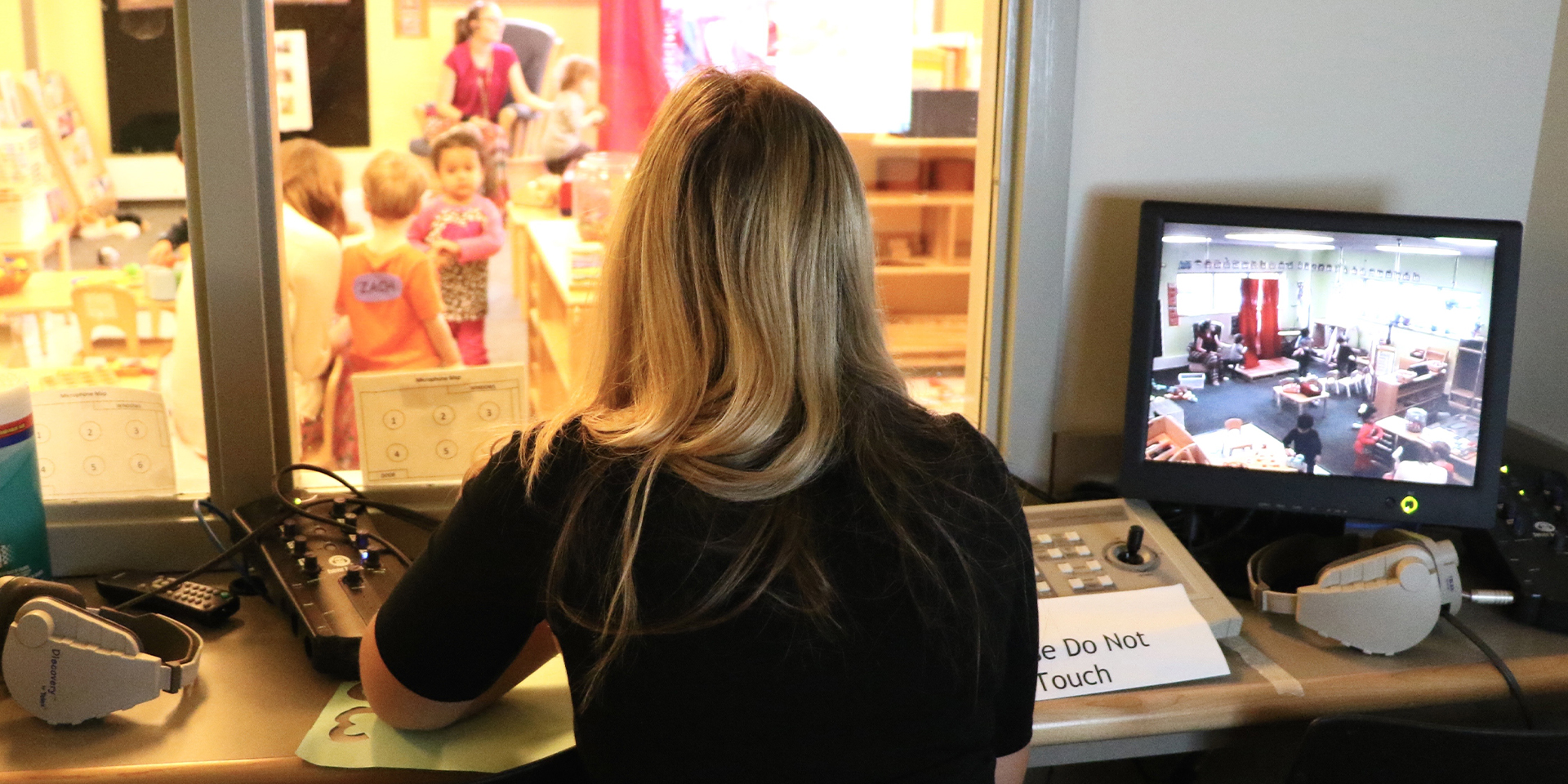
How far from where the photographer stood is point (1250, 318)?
4.82 ft

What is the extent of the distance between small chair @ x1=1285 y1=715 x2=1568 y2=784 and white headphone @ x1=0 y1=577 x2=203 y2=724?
1.01 meters

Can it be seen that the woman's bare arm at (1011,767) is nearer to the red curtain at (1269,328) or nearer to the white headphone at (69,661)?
the red curtain at (1269,328)

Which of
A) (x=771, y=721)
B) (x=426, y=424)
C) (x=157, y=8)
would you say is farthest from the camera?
(x=426, y=424)

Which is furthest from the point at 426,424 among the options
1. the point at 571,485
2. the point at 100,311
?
the point at 571,485

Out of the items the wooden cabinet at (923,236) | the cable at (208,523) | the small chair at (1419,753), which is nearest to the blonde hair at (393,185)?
the cable at (208,523)

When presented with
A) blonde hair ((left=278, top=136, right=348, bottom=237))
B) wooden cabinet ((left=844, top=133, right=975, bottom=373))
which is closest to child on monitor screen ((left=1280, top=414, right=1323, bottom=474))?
wooden cabinet ((left=844, top=133, right=975, bottom=373))

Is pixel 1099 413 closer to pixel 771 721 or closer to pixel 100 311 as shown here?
pixel 771 721

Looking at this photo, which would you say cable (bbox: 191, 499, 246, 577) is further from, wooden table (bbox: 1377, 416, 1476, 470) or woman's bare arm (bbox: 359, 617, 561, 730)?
wooden table (bbox: 1377, 416, 1476, 470)

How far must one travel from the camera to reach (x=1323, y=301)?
1458 mm

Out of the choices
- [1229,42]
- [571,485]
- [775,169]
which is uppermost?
[1229,42]

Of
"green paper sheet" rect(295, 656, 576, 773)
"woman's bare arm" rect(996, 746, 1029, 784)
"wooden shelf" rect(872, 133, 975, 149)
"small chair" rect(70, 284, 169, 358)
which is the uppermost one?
"wooden shelf" rect(872, 133, 975, 149)

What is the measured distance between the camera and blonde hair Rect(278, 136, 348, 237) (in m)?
1.61

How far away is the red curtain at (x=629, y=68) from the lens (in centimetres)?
216

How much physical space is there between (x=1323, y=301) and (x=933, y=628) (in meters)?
0.81
